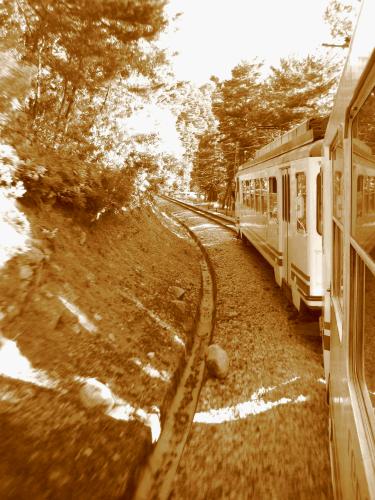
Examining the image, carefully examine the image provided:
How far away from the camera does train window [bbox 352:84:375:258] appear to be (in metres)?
1.50

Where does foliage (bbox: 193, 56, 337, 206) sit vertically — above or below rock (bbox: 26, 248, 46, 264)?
above

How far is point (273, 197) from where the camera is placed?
9.29m

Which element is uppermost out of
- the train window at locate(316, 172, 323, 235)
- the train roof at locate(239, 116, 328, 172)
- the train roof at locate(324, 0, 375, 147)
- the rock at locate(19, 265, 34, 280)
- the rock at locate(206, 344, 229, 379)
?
the train roof at locate(239, 116, 328, 172)

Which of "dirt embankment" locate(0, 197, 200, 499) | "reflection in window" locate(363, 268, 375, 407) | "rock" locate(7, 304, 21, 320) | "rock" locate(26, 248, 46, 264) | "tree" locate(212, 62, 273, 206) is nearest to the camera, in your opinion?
"reflection in window" locate(363, 268, 375, 407)

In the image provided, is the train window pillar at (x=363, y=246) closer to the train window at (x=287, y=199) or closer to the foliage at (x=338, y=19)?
the train window at (x=287, y=199)

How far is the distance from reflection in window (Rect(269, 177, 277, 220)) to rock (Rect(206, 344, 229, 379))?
3.87 metres

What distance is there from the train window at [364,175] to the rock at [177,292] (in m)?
7.83

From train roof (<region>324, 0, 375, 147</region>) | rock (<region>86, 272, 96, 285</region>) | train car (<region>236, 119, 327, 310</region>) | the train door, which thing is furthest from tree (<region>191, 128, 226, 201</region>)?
train roof (<region>324, 0, 375, 147</region>)

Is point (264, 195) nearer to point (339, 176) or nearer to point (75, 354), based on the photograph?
point (75, 354)

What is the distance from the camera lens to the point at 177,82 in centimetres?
1477

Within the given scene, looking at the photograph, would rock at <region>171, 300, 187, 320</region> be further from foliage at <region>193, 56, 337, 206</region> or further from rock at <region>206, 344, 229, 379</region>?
foliage at <region>193, 56, 337, 206</region>

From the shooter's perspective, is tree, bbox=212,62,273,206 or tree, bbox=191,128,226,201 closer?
tree, bbox=212,62,273,206

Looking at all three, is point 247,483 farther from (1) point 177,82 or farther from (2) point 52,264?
(1) point 177,82

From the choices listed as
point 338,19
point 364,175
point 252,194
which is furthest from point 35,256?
point 338,19
